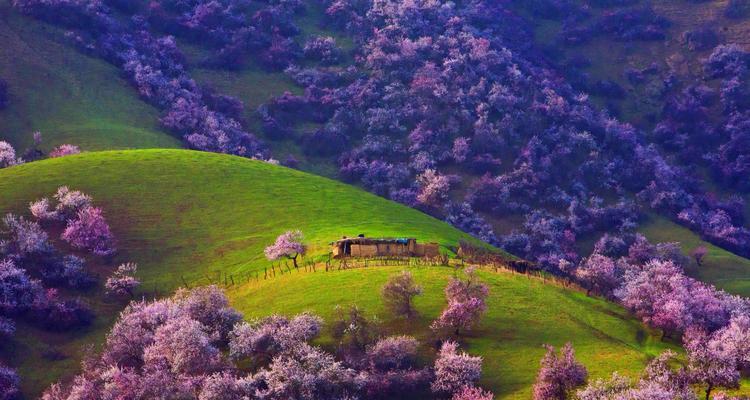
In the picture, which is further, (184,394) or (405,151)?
(405,151)

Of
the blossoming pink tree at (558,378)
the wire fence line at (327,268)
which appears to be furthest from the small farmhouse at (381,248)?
the blossoming pink tree at (558,378)

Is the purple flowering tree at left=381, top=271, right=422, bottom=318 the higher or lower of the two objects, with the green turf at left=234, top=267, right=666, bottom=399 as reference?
higher

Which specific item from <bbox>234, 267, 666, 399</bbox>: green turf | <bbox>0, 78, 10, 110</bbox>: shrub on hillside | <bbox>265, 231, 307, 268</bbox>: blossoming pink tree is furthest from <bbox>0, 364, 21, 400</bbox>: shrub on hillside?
<bbox>0, 78, 10, 110</bbox>: shrub on hillside

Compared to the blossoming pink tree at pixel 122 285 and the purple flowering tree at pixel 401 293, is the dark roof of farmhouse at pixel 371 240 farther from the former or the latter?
the blossoming pink tree at pixel 122 285

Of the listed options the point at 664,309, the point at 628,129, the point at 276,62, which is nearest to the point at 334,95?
the point at 276,62

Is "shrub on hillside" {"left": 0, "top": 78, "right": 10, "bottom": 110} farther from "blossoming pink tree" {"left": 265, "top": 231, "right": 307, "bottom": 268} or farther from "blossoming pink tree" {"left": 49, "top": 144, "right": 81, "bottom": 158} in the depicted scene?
"blossoming pink tree" {"left": 265, "top": 231, "right": 307, "bottom": 268}

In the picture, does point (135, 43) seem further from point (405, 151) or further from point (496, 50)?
point (496, 50)

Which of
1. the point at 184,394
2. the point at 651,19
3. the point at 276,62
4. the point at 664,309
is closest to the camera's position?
the point at 184,394

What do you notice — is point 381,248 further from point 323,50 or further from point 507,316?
point 323,50
